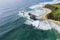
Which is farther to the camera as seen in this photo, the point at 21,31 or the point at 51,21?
the point at 51,21

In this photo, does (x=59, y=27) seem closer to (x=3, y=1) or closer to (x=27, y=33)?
(x=27, y=33)

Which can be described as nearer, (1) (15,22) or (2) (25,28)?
(2) (25,28)

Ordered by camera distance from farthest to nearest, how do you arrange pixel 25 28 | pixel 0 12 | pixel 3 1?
1. pixel 3 1
2. pixel 0 12
3. pixel 25 28

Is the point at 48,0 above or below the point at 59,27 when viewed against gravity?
above

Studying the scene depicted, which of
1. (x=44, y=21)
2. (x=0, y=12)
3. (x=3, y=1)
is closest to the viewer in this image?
(x=44, y=21)

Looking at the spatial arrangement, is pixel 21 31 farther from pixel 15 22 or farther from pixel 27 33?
pixel 15 22

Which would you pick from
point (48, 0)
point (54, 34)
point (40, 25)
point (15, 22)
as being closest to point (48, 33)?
point (54, 34)

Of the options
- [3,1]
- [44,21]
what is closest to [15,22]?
[44,21]

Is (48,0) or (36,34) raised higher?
(48,0)

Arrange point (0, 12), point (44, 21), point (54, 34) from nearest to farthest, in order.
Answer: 1. point (54, 34)
2. point (44, 21)
3. point (0, 12)
